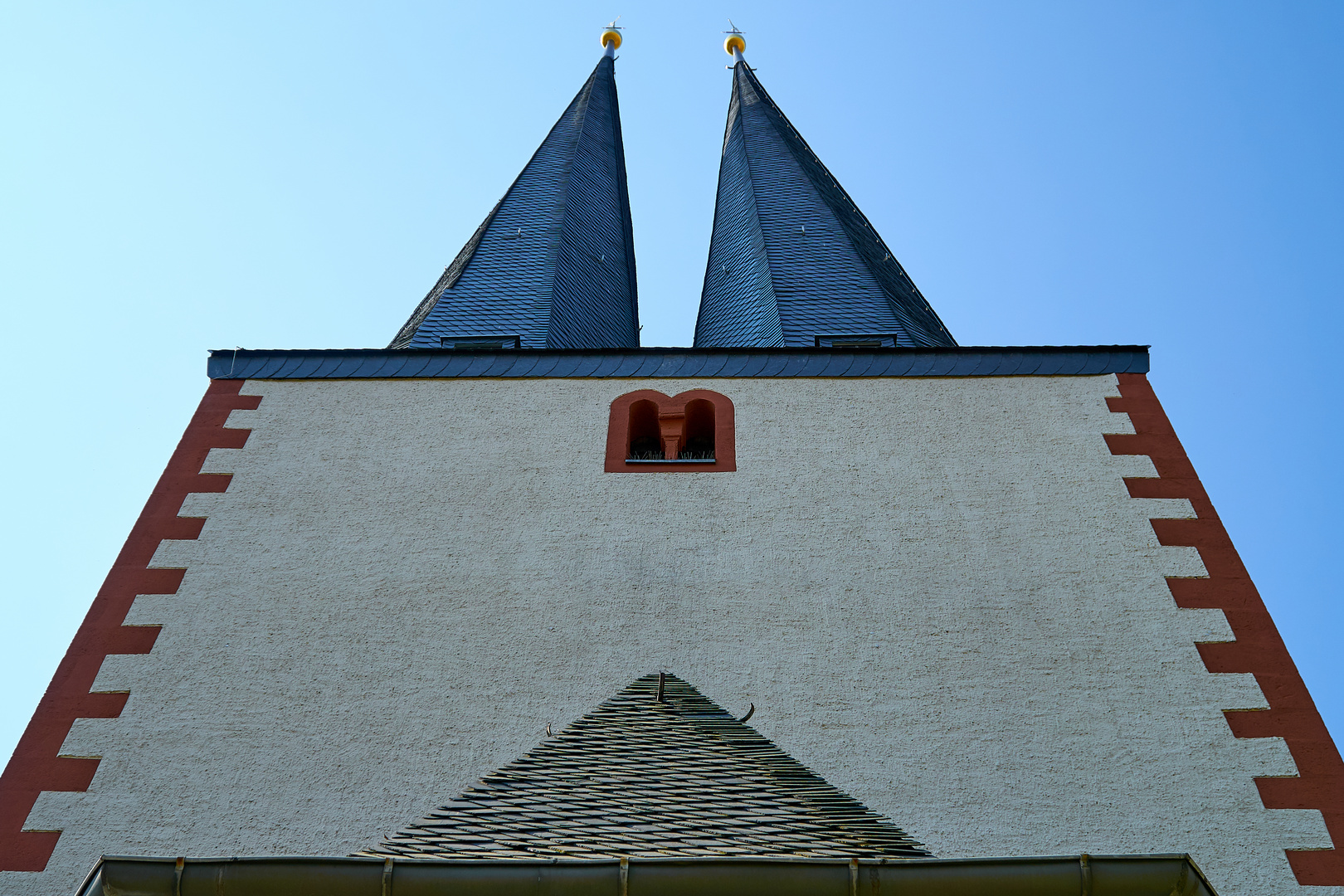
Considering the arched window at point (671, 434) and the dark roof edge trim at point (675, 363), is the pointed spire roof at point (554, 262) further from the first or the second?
the arched window at point (671, 434)

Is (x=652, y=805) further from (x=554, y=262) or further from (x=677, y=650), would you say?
(x=554, y=262)

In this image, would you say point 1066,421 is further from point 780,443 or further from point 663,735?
point 663,735

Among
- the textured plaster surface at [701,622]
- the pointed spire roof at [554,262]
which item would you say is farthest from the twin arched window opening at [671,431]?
the pointed spire roof at [554,262]

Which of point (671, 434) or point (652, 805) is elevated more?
point (671, 434)

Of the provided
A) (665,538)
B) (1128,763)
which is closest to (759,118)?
(665,538)

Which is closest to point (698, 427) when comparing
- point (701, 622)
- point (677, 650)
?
point (701, 622)

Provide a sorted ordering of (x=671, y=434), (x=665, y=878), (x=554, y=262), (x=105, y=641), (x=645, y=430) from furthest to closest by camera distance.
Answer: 1. (x=554, y=262)
2. (x=645, y=430)
3. (x=671, y=434)
4. (x=105, y=641)
5. (x=665, y=878)

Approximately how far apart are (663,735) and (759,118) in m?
10.7

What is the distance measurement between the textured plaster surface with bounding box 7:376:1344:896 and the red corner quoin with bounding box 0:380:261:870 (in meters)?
0.08

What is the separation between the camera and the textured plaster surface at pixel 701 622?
21.8 ft

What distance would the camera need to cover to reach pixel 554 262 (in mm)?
12461

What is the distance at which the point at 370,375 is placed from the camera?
9672 mm

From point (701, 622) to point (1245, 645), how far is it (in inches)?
103

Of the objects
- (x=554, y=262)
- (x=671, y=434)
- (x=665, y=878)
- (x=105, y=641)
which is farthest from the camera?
(x=554, y=262)
